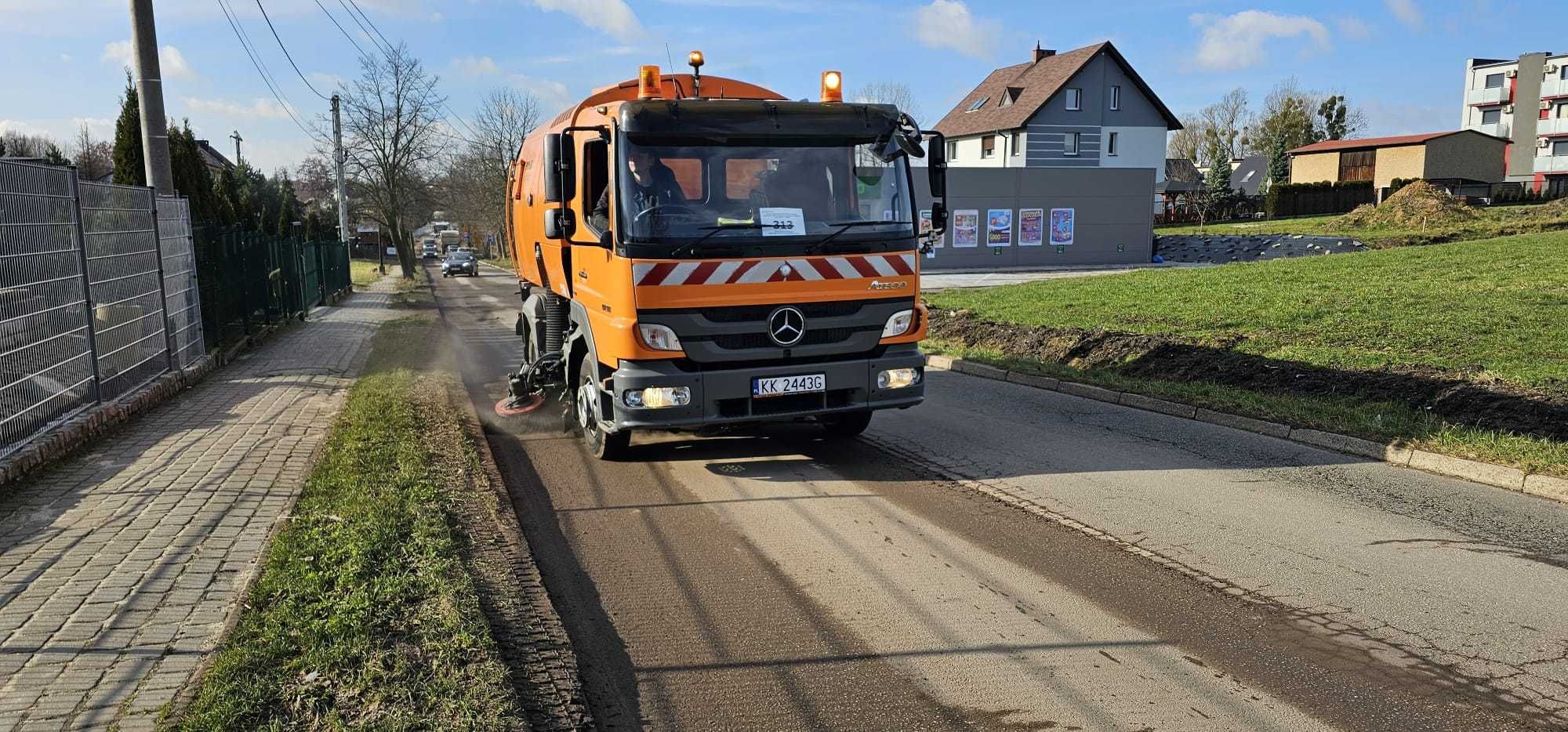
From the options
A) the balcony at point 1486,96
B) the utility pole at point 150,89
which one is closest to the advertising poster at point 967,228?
the utility pole at point 150,89

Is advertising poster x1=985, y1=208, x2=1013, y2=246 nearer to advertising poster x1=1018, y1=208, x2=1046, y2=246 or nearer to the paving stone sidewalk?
advertising poster x1=1018, y1=208, x2=1046, y2=246

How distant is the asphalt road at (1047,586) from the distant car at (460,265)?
155ft

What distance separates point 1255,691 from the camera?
3855mm

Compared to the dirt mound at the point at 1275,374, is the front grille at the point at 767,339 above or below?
above

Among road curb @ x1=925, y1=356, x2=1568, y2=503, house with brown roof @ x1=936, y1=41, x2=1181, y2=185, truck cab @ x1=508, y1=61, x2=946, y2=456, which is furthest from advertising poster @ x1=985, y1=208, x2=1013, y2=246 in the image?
truck cab @ x1=508, y1=61, x2=946, y2=456

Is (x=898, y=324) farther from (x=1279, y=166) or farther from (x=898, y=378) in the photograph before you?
(x=1279, y=166)

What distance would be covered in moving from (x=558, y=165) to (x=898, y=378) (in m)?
2.97

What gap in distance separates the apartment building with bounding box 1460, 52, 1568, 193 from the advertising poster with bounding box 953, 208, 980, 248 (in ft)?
182

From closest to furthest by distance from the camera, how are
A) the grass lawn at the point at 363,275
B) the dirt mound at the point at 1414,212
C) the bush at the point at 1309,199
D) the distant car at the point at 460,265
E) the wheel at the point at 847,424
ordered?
1. the wheel at the point at 847,424
2. the dirt mound at the point at 1414,212
3. the grass lawn at the point at 363,275
4. the distant car at the point at 460,265
5. the bush at the point at 1309,199

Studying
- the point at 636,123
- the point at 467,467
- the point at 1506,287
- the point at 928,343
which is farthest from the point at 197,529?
the point at 1506,287

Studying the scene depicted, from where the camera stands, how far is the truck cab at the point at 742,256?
272 inches

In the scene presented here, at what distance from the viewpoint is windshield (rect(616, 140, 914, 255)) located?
6926 millimetres

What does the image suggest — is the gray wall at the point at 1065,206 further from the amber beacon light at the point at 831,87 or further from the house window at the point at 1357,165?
the house window at the point at 1357,165

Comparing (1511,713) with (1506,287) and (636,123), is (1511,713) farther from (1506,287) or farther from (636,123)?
(1506,287)
